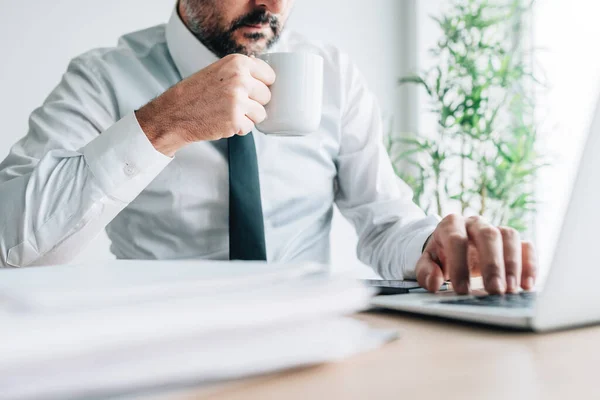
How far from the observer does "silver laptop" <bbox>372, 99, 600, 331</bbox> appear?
356 millimetres

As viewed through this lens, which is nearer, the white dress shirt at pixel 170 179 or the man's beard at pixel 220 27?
the white dress shirt at pixel 170 179

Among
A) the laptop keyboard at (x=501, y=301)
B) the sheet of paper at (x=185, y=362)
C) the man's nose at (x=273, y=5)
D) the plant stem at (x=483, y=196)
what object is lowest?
the laptop keyboard at (x=501, y=301)

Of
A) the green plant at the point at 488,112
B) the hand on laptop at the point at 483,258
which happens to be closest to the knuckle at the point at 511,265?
the hand on laptop at the point at 483,258

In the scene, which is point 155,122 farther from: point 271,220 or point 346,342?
point 346,342

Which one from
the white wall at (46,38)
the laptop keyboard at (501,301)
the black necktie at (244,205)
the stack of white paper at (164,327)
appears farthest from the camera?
the white wall at (46,38)

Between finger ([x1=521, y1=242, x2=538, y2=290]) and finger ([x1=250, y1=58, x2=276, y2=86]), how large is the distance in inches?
16.6

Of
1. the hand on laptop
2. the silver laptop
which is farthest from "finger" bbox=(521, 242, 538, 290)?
the silver laptop

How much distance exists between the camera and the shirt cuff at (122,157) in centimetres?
92

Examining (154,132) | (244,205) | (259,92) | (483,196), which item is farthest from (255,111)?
(483,196)

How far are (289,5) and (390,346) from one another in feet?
3.59

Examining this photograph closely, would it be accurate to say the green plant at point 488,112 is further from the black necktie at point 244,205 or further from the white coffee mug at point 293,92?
the white coffee mug at point 293,92

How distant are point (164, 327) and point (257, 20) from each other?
1.13 metres

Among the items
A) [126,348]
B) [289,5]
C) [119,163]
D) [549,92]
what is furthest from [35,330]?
[549,92]

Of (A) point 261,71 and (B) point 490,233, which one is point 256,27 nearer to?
(A) point 261,71
